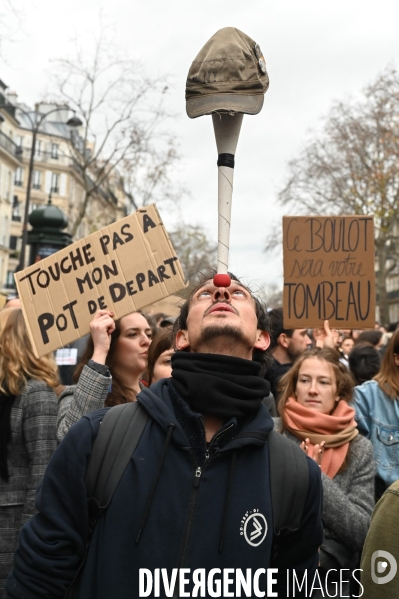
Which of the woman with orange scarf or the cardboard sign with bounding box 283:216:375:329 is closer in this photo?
the woman with orange scarf

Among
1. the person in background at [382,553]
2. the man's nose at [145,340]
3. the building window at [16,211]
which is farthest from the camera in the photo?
the building window at [16,211]

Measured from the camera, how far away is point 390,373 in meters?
4.96

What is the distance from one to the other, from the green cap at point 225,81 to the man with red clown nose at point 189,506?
2.88ft

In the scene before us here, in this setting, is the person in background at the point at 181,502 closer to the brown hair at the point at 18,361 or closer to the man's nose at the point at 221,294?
the man's nose at the point at 221,294

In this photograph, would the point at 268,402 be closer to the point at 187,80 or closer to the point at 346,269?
the point at 346,269

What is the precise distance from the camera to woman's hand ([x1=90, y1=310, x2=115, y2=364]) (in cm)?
380

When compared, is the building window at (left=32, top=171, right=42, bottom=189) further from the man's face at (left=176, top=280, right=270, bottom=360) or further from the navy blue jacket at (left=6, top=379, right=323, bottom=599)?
the navy blue jacket at (left=6, top=379, right=323, bottom=599)

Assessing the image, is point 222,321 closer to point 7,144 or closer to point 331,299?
point 331,299

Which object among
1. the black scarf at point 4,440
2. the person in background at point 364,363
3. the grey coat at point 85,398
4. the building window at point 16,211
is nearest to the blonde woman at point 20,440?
the black scarf at point 4,440

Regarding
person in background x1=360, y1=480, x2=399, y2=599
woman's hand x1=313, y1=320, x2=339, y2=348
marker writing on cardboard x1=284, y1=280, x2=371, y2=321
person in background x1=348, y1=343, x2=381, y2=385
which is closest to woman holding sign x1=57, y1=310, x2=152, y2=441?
woman's hand x1=313, y1=320, x2=339, y2=348

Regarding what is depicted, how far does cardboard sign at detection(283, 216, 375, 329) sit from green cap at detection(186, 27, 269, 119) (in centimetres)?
326

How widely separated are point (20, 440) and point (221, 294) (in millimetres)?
1989

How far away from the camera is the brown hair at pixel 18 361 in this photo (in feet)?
13.9

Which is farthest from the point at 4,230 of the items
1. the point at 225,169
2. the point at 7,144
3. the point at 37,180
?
the point at 225,169
